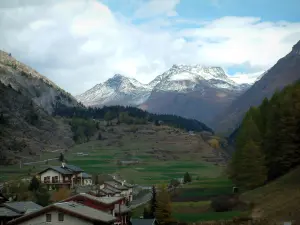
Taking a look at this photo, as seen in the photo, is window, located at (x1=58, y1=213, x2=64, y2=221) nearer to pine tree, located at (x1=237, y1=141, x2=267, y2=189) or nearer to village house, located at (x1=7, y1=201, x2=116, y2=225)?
village house, located at (x1=7, y1=201, x2=116, y2=225)

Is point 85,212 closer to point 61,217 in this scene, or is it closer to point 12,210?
point 61,217

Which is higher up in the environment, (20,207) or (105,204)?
(105,204)

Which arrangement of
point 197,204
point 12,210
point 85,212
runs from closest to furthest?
point 85,212 < point 12,210 < point 197,204

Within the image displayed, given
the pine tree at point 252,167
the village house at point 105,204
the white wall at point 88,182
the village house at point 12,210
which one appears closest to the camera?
the village house at point 105,204

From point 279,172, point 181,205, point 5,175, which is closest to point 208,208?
point 181,205

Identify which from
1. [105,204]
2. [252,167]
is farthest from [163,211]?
[252,167]

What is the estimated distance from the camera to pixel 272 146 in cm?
8462

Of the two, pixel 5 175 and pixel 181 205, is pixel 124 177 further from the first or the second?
pixel 181 205

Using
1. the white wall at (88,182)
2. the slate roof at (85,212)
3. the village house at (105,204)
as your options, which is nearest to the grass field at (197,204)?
the village house at (105,204)

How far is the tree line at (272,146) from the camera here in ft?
264

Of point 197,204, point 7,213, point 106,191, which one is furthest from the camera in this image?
point 106,191

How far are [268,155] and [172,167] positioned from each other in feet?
335

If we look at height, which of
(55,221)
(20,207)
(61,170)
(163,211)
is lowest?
(163,211)

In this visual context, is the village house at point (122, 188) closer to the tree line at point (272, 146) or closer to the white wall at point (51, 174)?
the white wall at point (51, 174)
